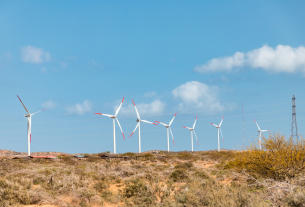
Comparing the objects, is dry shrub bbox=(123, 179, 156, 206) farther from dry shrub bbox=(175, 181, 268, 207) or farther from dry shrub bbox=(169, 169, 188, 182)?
dry shrub bbox=(169, 169, 188, 182)

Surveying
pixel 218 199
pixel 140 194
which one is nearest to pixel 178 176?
pixel 140 194

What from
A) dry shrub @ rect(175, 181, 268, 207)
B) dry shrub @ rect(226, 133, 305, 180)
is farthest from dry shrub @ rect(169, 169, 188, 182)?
dry shrub @ rect(175, 181, 268, 207)

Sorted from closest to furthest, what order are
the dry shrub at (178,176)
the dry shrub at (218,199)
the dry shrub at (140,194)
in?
the dry shrub at (218,199)
the dry shrub at (140,194)
the dry shrub at (178,176)

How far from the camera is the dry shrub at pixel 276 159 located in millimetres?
15344

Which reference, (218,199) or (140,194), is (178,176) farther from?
(218,199)

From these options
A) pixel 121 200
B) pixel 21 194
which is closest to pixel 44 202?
pixel 21 194

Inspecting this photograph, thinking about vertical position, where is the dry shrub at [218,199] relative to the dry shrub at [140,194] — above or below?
above

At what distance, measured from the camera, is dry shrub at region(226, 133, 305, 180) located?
1534cm

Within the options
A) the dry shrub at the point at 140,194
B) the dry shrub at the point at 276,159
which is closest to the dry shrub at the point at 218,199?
the dry shrub at the point at 140,194

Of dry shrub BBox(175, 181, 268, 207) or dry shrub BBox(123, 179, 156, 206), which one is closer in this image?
dry shrub BBox(175, 181, 268, 207)

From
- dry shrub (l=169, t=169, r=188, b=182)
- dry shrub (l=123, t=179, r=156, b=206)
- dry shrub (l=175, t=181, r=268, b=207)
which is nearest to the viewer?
dry shrub (l=175, t=181, r=268, b=207)

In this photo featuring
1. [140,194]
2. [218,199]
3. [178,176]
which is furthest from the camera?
[178,176]

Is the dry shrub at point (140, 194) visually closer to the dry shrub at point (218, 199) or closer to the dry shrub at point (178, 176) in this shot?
the dry shrub at point (218, 199)

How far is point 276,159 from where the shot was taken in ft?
50.7
